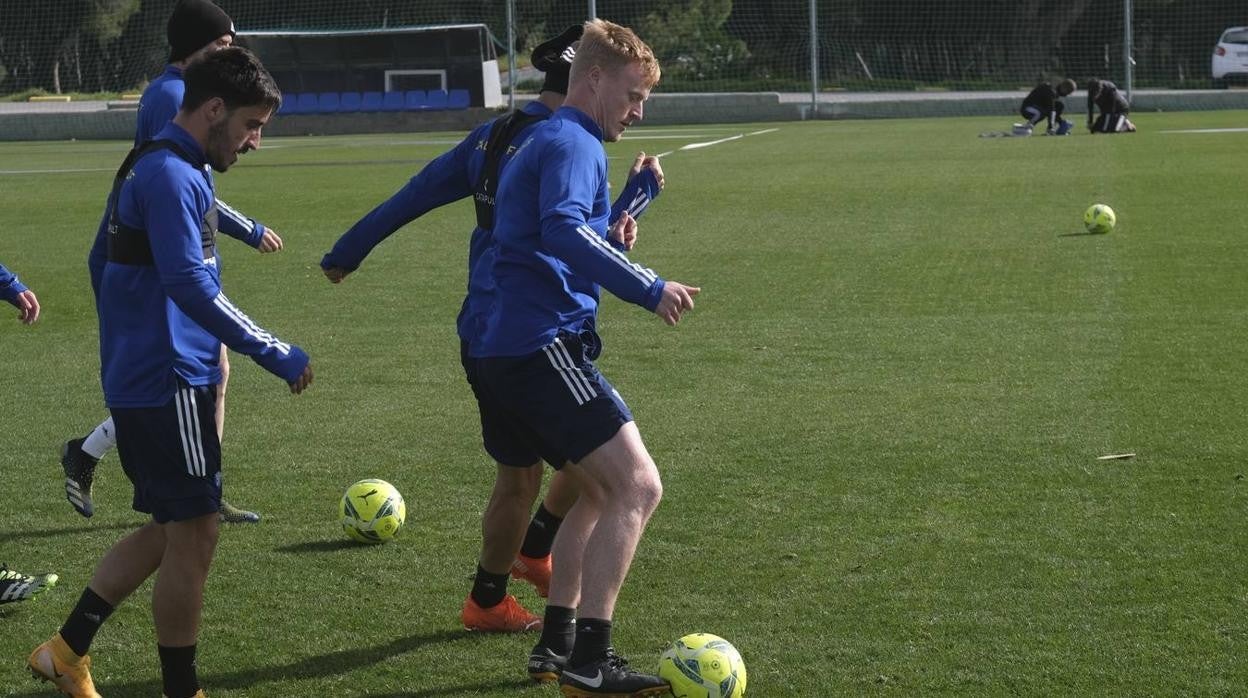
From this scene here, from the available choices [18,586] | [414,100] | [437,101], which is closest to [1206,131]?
[437,101]

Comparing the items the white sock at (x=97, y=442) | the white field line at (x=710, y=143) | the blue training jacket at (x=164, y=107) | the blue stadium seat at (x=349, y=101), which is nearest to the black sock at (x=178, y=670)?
the blue training jacket at (x=164, y=107)

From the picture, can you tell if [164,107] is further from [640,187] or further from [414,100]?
[414,100]

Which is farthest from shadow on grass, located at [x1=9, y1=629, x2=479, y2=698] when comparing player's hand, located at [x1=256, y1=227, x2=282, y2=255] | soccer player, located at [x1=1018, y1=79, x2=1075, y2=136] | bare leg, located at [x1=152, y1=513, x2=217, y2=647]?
soccer player, located at [x1=1018, y1=79, x2=1075, y2=136]

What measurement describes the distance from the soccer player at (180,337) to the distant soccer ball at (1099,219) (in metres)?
A: 12.0

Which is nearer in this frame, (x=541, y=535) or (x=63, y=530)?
(x=541, y=535)

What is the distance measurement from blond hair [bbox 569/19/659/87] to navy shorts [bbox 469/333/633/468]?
30.9 inches

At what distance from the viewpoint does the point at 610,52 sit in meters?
4.62

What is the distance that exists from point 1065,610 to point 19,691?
3.28 m

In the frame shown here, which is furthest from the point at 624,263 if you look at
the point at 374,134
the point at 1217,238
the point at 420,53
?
the point at 420,53

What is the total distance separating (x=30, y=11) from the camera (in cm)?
4578

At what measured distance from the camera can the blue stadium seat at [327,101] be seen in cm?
3953

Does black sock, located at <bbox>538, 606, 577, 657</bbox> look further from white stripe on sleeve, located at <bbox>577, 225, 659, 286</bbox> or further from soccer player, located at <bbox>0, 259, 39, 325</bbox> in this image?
soccer player, located at <bbox>0, 259, 39, 325</bbox>

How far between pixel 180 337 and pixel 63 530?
2561 millimetres

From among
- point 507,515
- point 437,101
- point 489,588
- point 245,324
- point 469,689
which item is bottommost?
point 437,101
